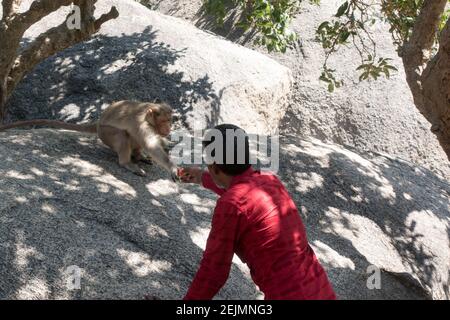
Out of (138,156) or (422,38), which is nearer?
(422,38)

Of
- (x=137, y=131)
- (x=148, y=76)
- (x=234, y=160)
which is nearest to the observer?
(x=234, y=160)

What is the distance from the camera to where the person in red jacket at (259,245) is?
328 centimetres

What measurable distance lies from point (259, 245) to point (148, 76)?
21.6ft

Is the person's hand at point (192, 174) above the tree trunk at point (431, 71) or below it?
below

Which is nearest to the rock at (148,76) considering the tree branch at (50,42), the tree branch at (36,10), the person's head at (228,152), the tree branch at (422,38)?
the tree branch at (50,42)

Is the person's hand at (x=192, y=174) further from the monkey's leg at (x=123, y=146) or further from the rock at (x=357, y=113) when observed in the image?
the rock at (x=357, y=113)

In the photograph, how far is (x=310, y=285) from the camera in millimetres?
3371

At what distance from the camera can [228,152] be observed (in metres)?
3.48

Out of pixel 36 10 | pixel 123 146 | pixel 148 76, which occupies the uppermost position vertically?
pixel 36 10

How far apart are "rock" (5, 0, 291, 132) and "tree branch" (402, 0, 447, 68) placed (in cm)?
380

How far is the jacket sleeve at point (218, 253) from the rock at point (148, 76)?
19.7 feet

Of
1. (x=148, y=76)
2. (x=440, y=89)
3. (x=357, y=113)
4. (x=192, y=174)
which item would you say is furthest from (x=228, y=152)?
(x=357, y=113)

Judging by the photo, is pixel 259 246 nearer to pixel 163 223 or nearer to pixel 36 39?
pixel 163 223
